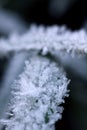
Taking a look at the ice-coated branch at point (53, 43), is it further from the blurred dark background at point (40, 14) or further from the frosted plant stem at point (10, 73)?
the blurred dark background at point (40, 14)

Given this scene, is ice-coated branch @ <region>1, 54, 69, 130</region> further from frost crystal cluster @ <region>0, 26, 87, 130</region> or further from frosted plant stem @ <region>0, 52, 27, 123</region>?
frosted plant stem @ <region>0, 52, 27, 123</region>

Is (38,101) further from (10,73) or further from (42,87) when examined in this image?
(10,73)

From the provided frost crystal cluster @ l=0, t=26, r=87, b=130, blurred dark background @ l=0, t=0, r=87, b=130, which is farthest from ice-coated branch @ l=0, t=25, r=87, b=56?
blurred dark background @ l=0, t=0, r=87, b=130

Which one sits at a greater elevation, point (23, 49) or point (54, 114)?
point (23, 49)

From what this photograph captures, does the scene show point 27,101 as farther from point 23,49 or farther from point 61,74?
point 23,49

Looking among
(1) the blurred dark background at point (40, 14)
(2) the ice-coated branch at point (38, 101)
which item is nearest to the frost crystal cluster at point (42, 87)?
(2) the ice-coated branch at point (38, 101)

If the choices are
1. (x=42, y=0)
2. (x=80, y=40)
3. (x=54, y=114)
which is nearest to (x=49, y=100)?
(x=54, y=114)
